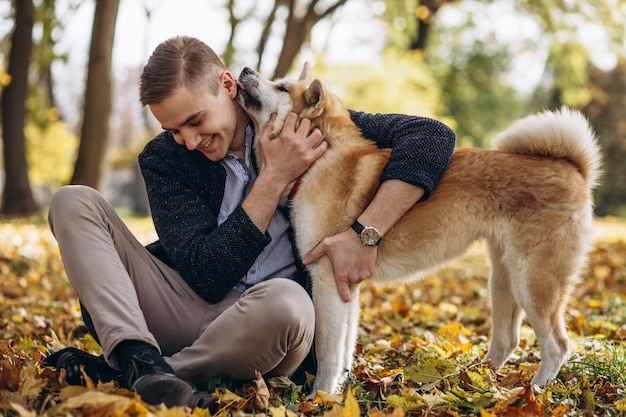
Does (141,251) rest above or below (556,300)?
above

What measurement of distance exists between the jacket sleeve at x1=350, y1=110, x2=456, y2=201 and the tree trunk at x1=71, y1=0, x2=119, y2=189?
6585mm

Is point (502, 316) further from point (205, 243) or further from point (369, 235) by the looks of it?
point (205, 243)

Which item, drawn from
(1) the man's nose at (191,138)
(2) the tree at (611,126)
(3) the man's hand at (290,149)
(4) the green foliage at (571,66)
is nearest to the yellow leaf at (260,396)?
(3) the man's hand at (290,149)

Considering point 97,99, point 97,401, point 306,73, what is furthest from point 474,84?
point 97,401

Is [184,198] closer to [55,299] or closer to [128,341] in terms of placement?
[128,341]

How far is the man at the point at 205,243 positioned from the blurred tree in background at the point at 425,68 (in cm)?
639

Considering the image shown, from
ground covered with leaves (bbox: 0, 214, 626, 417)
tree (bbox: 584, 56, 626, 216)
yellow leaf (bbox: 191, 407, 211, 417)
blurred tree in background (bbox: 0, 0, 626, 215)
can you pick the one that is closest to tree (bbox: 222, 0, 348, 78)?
blurred tree in background (bbox: 0, 0, 626, 215)

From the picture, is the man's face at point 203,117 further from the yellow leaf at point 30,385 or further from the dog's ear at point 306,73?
the yellow leaf at point 30,385

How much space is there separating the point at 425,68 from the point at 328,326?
17.5 meters

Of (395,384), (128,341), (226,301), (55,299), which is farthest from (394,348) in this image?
(55,299)

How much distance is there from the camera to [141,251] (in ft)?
9.46

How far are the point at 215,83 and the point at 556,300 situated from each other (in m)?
1.94

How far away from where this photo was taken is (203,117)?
2.89 meters

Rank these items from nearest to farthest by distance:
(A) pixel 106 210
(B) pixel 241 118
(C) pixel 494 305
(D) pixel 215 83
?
(A) pixel 106 210, (D) pixel 215 83, (B) pixel 241 118, (C) pixel 494 305
